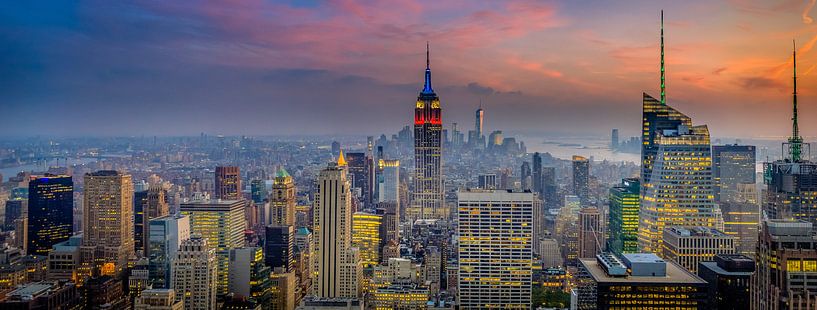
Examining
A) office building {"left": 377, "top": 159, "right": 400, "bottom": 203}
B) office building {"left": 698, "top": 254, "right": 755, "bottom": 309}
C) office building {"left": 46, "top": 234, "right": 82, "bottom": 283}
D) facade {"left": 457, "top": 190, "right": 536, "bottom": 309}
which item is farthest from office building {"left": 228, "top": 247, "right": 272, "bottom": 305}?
office building {"left": 698, "top": 254, "right": 755, "bottom": 309}

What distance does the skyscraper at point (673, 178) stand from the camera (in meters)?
15.7

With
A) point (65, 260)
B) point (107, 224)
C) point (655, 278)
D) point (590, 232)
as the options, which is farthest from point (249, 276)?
point (590, 232)

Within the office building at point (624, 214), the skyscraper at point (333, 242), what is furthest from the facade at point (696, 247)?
the skyscraper at point (333, 242)

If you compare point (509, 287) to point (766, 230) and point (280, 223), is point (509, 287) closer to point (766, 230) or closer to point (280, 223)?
point (280, 223)

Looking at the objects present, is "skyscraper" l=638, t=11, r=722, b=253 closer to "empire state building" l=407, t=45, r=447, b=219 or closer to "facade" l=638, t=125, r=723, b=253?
"facade" l=638, t=125, r=723, b=253

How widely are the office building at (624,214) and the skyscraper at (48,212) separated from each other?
11152 mm

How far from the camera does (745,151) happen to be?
13.4 metres

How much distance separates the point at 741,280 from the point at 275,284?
8.08 meters

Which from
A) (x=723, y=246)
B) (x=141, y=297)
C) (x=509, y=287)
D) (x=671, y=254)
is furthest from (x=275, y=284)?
(x=723, y=246)

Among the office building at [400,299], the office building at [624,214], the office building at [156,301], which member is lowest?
the office building at [400,299]

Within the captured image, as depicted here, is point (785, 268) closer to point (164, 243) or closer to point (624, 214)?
point (624, 214)

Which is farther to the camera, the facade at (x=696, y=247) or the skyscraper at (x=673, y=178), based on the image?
the skyscraper at (x=673, y=178)

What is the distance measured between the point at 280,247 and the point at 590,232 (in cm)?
717

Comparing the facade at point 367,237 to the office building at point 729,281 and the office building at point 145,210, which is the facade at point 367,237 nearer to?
the office building at point 145,210
